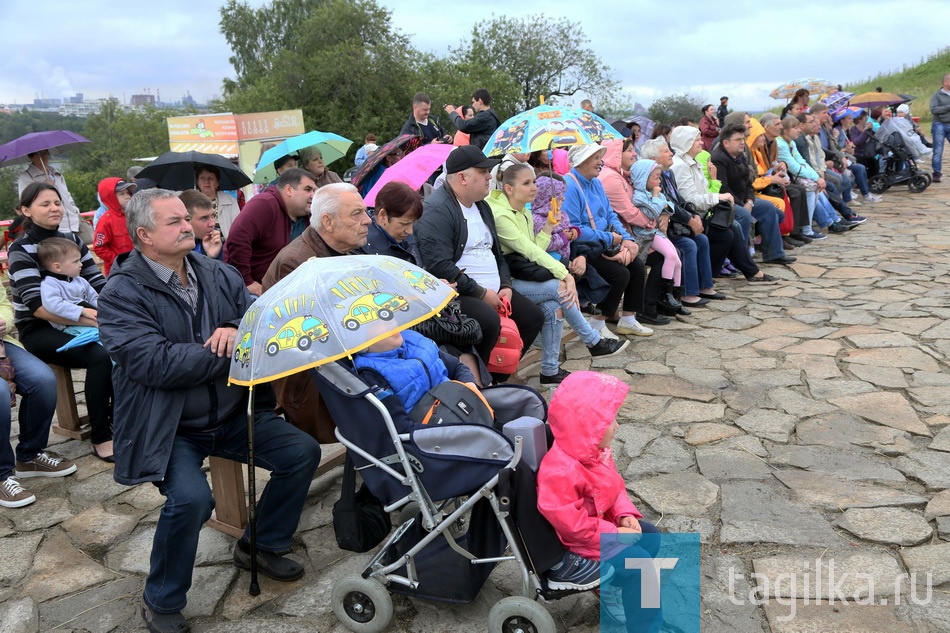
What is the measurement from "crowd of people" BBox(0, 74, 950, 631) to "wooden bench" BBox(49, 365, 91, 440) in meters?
0.32

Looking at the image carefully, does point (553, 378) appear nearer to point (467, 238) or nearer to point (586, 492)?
point (467, 238)

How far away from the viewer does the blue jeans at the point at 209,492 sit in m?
2.91

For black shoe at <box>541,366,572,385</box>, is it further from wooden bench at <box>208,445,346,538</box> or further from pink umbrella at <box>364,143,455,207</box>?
wooden bench at <box>208,445,346,538</box>

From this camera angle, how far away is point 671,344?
638 centimetres

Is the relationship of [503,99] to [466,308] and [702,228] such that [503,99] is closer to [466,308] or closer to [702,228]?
[702,228]

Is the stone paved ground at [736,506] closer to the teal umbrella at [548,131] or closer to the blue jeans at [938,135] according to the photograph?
the teal umbrella at [548,131]

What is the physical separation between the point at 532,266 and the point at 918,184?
11635mm

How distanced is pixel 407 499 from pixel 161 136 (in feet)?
193

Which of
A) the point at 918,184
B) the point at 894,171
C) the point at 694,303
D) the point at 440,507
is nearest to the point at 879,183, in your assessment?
the point at 894,171

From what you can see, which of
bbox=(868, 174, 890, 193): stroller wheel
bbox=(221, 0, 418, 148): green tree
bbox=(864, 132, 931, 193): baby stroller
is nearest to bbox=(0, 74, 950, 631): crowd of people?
bbox=(864, 132, 931, 193): baby stroller

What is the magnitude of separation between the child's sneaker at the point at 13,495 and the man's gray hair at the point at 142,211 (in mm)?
2007

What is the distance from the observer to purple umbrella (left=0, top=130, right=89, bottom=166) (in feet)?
21.3

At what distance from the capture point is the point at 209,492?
2.98m

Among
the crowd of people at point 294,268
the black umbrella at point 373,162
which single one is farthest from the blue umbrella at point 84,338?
the black umbrella at point 373,162
